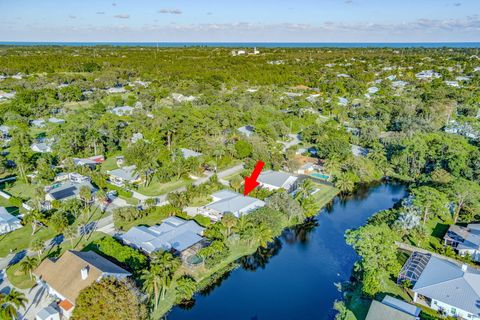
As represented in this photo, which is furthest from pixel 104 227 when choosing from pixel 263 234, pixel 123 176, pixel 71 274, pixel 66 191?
pixel 263 234

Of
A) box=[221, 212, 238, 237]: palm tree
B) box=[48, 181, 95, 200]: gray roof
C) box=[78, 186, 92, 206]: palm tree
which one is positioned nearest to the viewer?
box=[221, 212, 238, 237]: palm tree

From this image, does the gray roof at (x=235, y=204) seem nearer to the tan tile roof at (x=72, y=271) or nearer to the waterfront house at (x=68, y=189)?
the tan tile roof at (x=72, y=271)

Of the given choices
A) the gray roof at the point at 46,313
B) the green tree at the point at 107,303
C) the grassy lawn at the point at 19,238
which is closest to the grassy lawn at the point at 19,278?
the grassy lawn at the point at 19,238

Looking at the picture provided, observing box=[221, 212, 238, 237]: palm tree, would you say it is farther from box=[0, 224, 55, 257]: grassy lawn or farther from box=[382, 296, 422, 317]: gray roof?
box=[0, 224, 55, 257]: grassy lawn

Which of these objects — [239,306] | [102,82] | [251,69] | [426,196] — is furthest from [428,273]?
[251,69]

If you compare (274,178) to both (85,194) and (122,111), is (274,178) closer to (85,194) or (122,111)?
(85,194)

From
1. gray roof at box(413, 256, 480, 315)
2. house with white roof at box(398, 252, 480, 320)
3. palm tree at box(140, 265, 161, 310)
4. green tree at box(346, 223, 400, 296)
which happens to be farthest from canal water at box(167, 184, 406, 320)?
gray roof at box(413, 256, 480, 315)

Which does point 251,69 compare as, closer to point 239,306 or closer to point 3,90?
point 3,90
